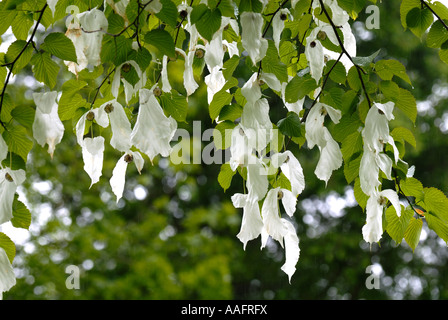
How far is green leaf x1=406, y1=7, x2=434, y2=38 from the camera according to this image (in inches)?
36.6

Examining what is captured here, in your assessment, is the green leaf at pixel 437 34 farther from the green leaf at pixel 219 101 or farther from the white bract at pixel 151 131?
the white bract at pixel 151 131

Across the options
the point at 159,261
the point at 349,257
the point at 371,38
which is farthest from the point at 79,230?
the point at 371,38

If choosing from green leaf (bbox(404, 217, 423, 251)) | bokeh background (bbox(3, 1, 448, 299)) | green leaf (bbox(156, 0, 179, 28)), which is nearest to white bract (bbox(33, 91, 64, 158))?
green leaf (bbox(156, 0, 179, 28))

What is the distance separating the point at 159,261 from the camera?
4180mm

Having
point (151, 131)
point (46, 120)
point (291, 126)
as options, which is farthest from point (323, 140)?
→ point (46, 120)

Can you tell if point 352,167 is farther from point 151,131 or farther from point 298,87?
point 151,131

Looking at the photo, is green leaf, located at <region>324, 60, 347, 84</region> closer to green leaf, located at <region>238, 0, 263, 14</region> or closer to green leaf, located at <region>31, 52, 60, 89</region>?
green leaf, located at <region>238, 0, 263, 14</region>

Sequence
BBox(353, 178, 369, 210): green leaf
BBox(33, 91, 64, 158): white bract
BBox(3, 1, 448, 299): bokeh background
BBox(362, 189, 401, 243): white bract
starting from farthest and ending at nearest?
BBox(3, 1, 448, 299): bokeh background
BBox(353, 178, 369, 210): green leaf
BBox(362, 189, 401, 243): white bract
BBox(33, 91, 64, 158): white bract

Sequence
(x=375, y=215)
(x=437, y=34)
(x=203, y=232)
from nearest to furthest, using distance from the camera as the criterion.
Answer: (x=375, y=215) → (x=437, y=34) → (x=203, y=232)

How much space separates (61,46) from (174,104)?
0.62 feet

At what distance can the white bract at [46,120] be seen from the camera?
2.31ft

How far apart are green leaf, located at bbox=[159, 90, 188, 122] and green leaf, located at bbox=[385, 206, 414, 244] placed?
34cm

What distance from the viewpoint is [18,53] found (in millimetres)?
777
